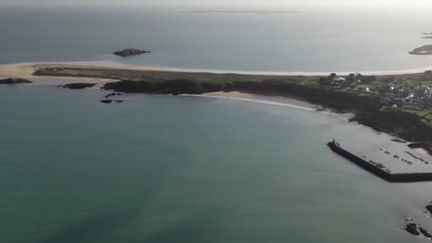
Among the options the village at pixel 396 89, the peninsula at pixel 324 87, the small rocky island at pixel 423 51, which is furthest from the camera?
the small rocky island at pixel 423 51

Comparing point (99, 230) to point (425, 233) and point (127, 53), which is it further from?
point (127, 53)

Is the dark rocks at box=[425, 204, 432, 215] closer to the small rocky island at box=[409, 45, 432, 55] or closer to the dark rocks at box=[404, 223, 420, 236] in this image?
the dark rocks at box=[404, 223, 420, 236]

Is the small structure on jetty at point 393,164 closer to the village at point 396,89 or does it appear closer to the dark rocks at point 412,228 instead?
the dark rocks at point 412,228

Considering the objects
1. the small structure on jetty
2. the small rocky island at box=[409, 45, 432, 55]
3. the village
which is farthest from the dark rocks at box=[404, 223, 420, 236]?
the small rocky island at box=[409, 45, 432, 55]

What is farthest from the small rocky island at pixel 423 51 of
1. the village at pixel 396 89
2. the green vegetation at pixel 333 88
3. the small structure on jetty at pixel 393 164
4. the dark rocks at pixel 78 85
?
the small structure on jetty at pixel 393 164

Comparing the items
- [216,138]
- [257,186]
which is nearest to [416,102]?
[216,138]

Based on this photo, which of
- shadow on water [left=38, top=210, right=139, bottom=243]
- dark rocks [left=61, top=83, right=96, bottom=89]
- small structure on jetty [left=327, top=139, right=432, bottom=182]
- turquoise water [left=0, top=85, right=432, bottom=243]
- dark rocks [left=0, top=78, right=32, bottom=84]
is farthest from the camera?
dark rocks [left=0, top=78, right=32, bottom=84]
